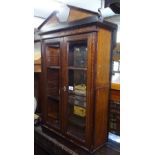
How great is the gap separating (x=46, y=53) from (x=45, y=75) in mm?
328

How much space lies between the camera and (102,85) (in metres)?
2.02

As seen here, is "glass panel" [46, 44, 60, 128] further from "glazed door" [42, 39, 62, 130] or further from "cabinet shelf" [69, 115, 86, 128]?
"cabinet shelf" [69, 115, 86, 128]

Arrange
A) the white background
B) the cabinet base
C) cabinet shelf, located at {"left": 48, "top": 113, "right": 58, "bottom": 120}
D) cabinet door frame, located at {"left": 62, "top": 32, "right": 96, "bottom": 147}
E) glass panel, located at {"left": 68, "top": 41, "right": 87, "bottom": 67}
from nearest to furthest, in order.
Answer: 1. the white background
2. cabinet door frame, located at {"left": 62, "top": 32, "right": 96, "bottom": 147}
3. the cabinet base
4. glass panel, located at {"left": 68, "top": 41, "right": 87, "bottom": 67}
5. cabinet shelf, located at {"left": 48, "top": 113, "right": 58, "bottom": 120}

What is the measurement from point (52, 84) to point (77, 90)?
60 cm

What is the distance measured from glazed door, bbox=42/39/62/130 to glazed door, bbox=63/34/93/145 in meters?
0.27

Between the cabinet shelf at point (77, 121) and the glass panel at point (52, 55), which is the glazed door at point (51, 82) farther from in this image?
the cabinet shelf at point (77, 121)

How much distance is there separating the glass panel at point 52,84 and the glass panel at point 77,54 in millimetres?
365

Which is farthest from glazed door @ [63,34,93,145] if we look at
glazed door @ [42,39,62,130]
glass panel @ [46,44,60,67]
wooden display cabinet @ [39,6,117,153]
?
glass panel @ [46,44,60,67]

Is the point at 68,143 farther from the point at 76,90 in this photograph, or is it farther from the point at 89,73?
the point at 89,73

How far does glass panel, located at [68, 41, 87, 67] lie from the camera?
216 centimetres

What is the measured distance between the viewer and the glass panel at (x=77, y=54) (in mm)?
2164
